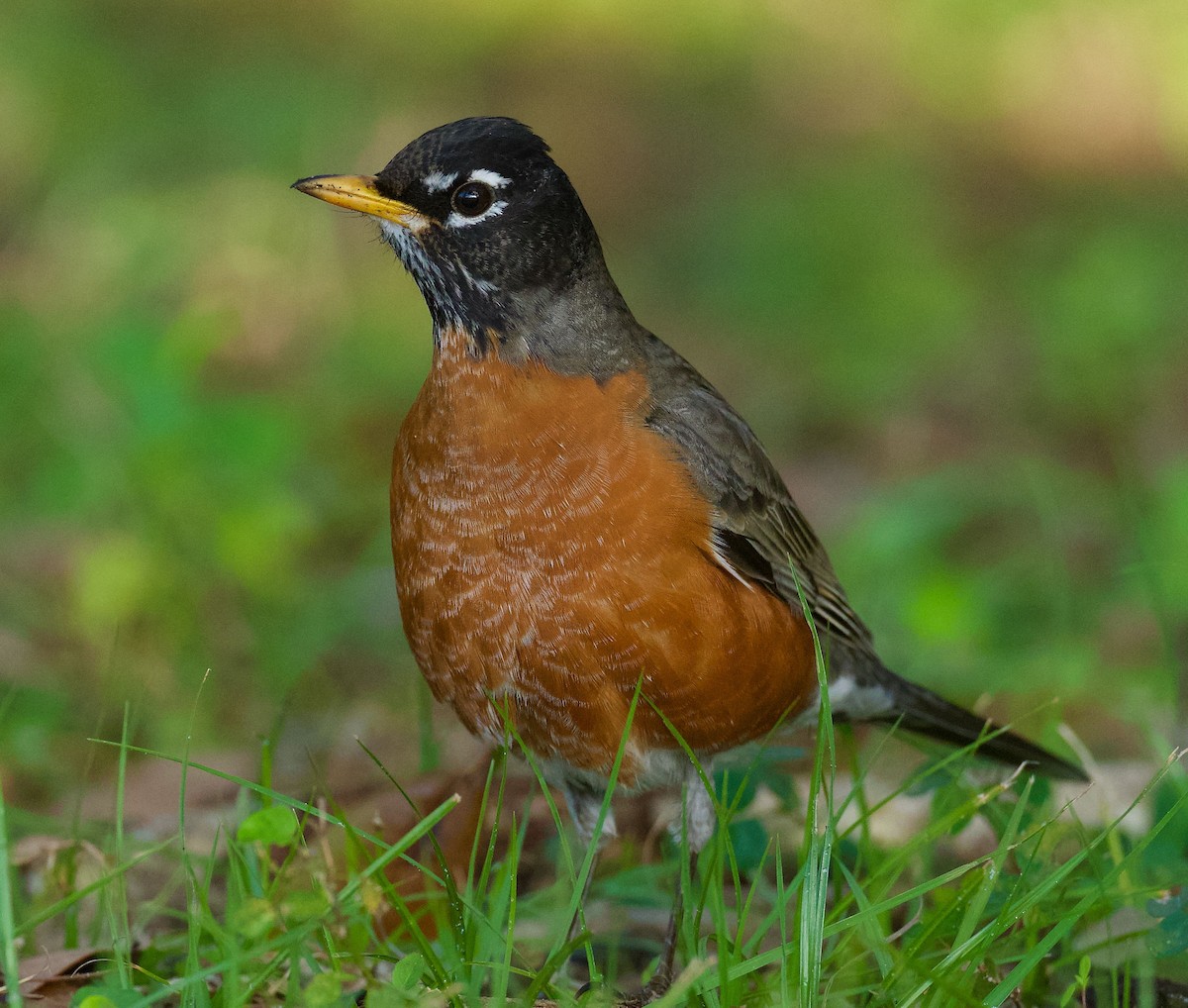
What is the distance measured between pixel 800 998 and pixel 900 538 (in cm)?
335

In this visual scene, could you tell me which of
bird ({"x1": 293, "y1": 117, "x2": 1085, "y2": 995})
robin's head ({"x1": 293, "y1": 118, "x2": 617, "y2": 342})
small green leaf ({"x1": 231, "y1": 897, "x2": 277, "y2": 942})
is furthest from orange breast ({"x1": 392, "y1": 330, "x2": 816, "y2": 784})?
small green leaf ({"x1": 231, "y1": 897, "x2": 277, "y2": 942})

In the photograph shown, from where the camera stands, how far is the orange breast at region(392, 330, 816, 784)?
3.31m

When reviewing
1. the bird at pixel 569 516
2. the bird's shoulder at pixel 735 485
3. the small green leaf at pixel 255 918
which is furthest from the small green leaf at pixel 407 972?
the bird's shoulder at pixel 735 485

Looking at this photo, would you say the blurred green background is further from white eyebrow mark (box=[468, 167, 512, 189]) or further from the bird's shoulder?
the bird's shoulder

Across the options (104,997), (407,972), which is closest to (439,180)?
(407,972)

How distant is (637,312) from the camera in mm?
9109

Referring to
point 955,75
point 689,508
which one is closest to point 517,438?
point 689,508

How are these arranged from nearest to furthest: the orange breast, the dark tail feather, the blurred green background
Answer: the orange breast, the dark tail feather, the blurred green background

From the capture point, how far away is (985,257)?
10055 millimetres

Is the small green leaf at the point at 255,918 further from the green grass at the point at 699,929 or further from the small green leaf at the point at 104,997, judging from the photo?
the small green leaf at the point at 104,997

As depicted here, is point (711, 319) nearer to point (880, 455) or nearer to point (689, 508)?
point (880, 455)

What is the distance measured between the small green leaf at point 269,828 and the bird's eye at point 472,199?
1673 millimetres

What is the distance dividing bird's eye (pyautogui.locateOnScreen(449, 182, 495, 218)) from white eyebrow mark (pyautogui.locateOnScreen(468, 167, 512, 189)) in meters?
0.01

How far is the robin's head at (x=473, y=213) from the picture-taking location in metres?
3.62
